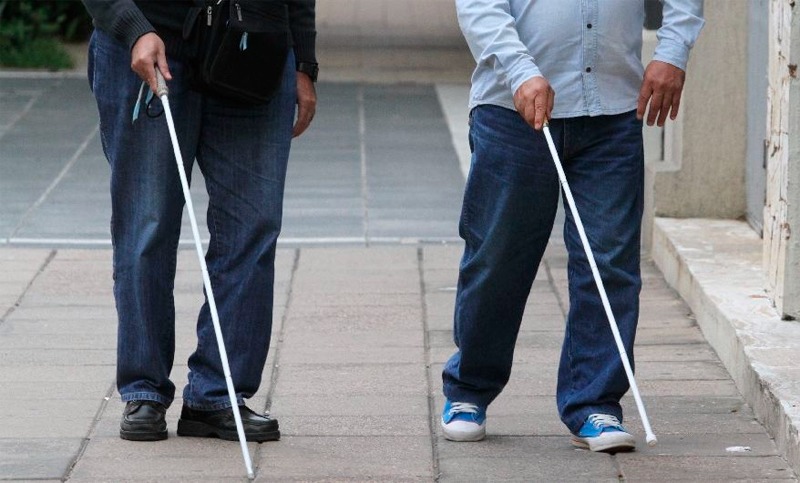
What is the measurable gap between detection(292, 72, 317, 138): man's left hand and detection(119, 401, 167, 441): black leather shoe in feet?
2.90

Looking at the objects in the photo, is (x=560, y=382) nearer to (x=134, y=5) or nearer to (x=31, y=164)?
(x=134, y=5)

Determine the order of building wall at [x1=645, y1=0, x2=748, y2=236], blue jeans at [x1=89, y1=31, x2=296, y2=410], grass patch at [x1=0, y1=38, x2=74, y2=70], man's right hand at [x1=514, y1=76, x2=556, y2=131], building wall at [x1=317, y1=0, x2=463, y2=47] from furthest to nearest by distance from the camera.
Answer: building wall at [x1=317, y1=0, x2=463, y2=47] < grass patch at [x1=0, y1=38, x2=74, y2=70] < building wall at [x1=645, y1=0, x2=748, y2=236] < blue jeans at [x1=89, y1=31, x2=296, y2=410] < man's right hand at [x1=514, y1=76, x2=556, y2=131]

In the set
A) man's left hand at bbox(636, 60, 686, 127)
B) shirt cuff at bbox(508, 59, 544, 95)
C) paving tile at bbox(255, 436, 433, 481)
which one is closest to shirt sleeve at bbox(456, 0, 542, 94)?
shirt cuff at bbox(508, 59, 544, 95)

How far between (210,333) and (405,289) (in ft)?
7.24

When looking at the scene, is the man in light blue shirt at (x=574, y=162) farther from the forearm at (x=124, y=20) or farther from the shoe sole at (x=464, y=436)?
the forearm at (x=124, y=20)

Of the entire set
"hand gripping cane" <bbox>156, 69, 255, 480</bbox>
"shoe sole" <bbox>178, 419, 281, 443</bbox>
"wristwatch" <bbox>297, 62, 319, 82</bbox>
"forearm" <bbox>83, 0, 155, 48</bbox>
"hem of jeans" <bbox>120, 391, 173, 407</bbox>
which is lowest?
"shoe sole" <bbox>178, 419, 281, 443</bbox>

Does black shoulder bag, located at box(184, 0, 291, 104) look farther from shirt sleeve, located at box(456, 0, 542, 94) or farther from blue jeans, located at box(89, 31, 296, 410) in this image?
shirt sleeve, located at box(456, 0, 542, 94)

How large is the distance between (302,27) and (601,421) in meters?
1.39

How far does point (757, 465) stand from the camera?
415 cm

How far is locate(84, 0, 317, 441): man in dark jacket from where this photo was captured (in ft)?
13.6

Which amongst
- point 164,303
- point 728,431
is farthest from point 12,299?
point 728,431

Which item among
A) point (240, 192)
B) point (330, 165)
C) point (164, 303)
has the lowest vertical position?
point (330, 165)

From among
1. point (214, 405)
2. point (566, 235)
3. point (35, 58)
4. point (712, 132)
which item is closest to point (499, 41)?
point (566, 235)

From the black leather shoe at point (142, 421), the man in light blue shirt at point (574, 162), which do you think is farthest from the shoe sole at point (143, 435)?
the man in light blue shirt at point (574, 162)
